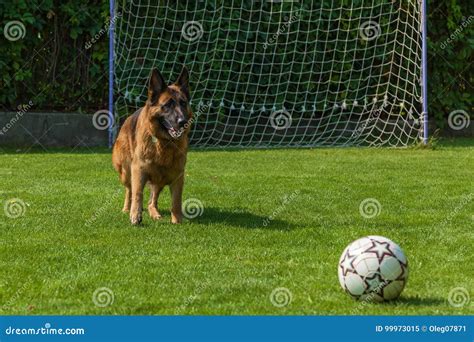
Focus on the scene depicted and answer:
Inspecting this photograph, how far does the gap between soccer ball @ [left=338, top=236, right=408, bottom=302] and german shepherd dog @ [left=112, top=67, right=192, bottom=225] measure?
9.05 ft

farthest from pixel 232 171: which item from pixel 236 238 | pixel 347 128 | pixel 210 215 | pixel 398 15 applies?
pixel 398 15

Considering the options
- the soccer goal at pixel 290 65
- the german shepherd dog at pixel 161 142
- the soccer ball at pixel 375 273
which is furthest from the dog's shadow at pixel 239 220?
the soccer goal at pixel 290 65

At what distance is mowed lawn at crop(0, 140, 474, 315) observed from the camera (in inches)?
185

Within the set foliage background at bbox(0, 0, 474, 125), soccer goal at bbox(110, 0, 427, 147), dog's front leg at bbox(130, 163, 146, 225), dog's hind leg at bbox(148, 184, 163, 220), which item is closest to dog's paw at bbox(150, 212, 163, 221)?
dog's hind leg at bbox(148, 184, 163, 220)

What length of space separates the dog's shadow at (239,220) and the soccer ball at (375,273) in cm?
222

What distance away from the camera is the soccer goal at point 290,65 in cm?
1438

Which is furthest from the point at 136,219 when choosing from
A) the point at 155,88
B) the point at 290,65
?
the point at 290,65

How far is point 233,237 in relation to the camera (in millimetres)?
6484

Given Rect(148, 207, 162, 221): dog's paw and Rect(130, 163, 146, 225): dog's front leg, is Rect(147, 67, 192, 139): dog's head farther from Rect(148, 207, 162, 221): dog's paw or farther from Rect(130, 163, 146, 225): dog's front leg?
Rect(148, 207, 162, 221): dog's paw

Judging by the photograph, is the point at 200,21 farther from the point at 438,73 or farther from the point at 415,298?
the point at 415,298

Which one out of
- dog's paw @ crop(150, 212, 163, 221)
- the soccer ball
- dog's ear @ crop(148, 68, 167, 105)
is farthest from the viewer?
dog's paw @ crop(150, 212, 163, 221)

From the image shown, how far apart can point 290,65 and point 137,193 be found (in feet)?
26.9

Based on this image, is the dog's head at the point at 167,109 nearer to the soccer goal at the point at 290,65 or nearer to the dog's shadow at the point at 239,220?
the dog's shadow at the point at 239,220

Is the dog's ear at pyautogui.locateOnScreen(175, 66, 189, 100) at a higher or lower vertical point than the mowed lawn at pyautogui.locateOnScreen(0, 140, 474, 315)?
higher
